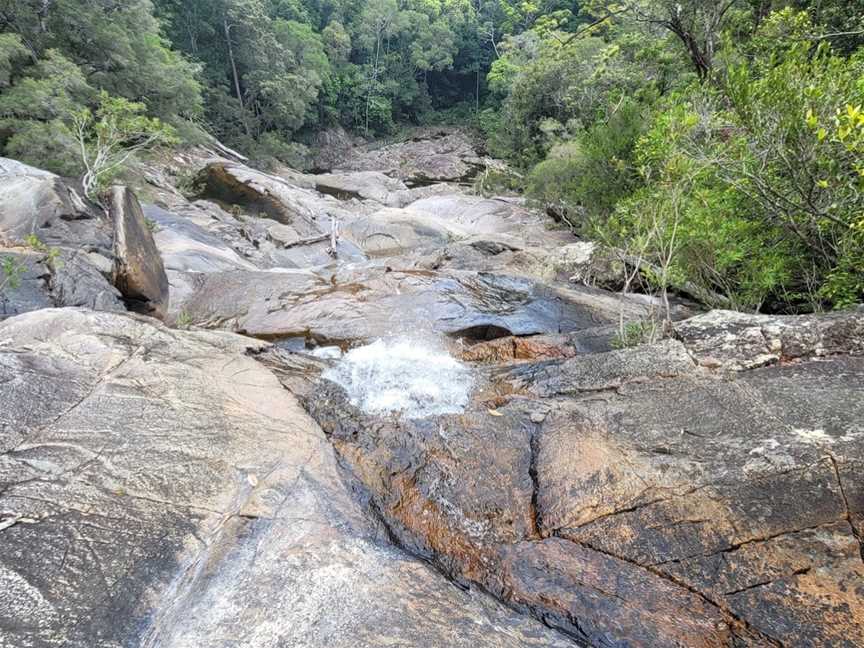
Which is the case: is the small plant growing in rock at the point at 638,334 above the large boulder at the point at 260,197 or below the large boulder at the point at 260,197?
below

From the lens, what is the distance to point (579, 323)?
9.64 m

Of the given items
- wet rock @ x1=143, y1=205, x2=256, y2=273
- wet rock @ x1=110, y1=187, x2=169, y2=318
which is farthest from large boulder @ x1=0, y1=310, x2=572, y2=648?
wet rock @ x1=143, y1=205, x2=256, y2=273

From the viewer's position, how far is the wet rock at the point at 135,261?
918 cm

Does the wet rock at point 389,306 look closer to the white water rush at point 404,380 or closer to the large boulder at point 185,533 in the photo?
the white water rush at point 404,380

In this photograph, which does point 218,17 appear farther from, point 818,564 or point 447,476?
point 818,564

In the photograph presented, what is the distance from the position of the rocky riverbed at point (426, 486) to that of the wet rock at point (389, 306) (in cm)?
97

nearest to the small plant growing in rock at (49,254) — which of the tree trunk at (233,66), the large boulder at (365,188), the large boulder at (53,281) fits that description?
the large boulder at (53,281)

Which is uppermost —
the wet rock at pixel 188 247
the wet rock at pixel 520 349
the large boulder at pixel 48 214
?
the large boulder at pixel 48 214

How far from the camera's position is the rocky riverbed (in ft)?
9.61

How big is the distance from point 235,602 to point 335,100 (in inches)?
1824

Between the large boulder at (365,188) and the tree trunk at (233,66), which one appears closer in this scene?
the large boulder at (365,188)

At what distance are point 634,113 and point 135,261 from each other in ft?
40.0

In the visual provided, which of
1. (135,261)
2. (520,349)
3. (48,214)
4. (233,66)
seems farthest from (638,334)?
(233,66)

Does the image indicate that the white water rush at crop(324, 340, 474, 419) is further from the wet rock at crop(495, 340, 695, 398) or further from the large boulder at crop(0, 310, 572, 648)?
the large boulder at crop(0, 310, 572, 648)
